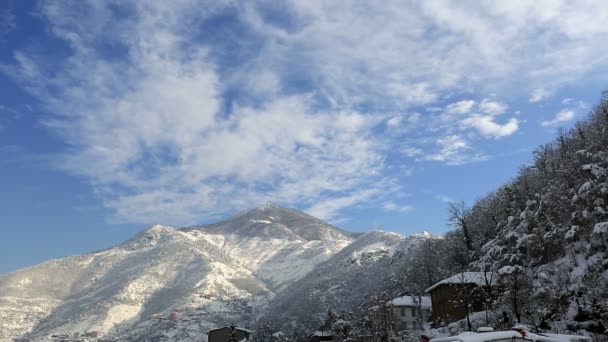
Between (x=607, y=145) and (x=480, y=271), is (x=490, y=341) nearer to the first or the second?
(x=480, y=271)

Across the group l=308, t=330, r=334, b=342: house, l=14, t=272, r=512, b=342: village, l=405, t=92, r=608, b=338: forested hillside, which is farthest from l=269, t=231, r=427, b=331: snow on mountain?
l=405, t=92, r=608, b=338: forested hillside

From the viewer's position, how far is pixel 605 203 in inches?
1565

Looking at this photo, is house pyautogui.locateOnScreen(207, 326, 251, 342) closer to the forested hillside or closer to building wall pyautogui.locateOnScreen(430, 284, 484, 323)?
the forested hillside

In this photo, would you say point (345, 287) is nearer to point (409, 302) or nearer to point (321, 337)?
point (321, 337)

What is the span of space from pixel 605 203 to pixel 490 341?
30.0 metres

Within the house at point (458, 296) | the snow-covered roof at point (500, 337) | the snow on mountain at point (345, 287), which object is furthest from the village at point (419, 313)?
the snow on mountain at point (345, 287)

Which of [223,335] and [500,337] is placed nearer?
[500,337]

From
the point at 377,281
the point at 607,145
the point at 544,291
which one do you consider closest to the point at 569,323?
the point at 544,291

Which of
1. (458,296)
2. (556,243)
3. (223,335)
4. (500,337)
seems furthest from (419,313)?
(500,337)

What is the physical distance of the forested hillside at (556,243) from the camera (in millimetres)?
33406

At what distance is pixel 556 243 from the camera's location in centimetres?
4731

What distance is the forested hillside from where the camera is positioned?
33.4 metres

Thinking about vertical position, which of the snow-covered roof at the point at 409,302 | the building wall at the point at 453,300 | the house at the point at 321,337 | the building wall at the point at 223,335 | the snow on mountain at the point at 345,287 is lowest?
the house at the point at 321,337

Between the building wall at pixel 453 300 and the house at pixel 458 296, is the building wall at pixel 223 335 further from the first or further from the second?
the house at pixel 458 296
